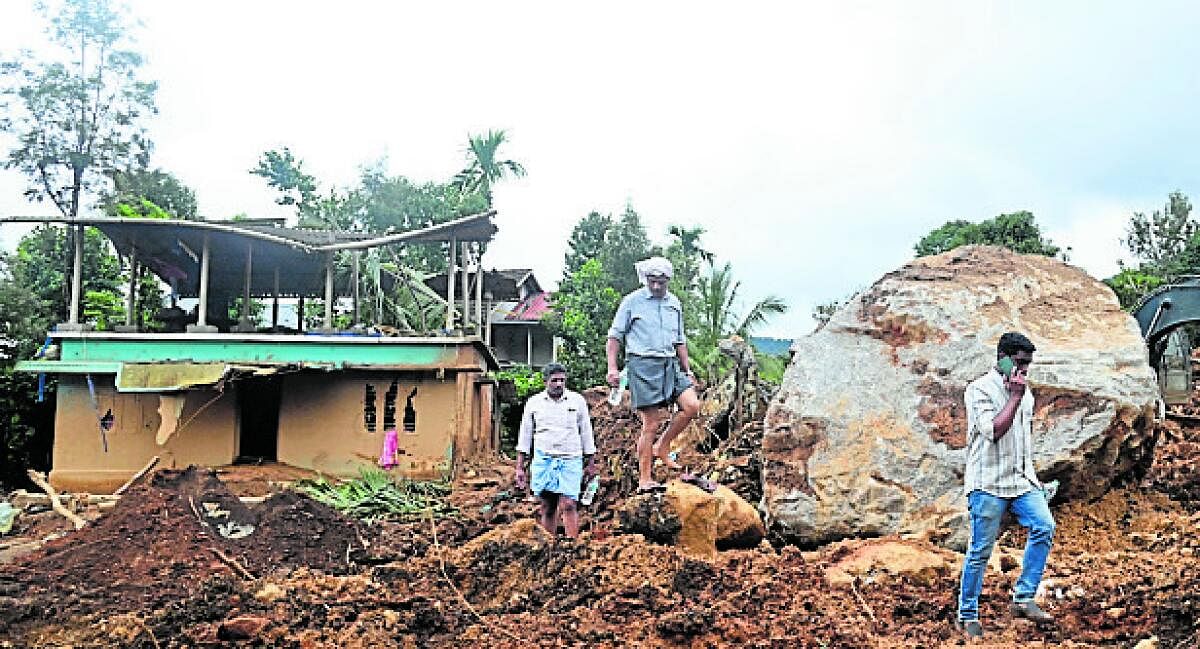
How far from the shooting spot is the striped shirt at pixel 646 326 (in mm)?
6996

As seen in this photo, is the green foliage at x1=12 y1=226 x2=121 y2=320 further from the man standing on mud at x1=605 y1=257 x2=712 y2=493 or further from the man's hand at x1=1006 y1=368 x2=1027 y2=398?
the man's hand at x1=1006 y1=368 x2=1027 y2=398

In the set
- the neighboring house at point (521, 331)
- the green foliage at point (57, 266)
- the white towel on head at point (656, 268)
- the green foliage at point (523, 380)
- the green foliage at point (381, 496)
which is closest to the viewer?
the white towel on head at point (656, 268)

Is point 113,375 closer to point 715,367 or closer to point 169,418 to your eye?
point 169,418

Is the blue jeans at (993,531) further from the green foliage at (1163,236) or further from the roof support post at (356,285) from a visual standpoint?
the green foliage at (1163,236)

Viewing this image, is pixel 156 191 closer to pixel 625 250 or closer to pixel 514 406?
pixel 514 406

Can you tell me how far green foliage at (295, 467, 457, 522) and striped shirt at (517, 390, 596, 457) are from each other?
3.39 m

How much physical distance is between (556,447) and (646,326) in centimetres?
114

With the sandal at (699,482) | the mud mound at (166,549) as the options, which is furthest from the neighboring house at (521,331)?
the sandal at (699,482)

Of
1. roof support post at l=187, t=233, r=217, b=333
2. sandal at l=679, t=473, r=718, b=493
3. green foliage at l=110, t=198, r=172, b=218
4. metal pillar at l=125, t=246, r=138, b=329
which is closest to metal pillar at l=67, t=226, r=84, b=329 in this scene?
metal pillar at l=125, t=246, r=138, b=329

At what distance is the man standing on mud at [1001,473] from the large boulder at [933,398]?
2.16 meters

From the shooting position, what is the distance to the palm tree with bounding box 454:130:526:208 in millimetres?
30234

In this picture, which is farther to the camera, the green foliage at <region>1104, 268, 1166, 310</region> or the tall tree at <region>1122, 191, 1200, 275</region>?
the tall tree at <region>1122, 191, 1200, 275</region>

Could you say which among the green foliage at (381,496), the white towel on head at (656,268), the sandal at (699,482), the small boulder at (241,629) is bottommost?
the green foliage at (381,496)

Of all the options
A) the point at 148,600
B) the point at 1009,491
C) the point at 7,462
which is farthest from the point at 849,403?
the point at 7,462
